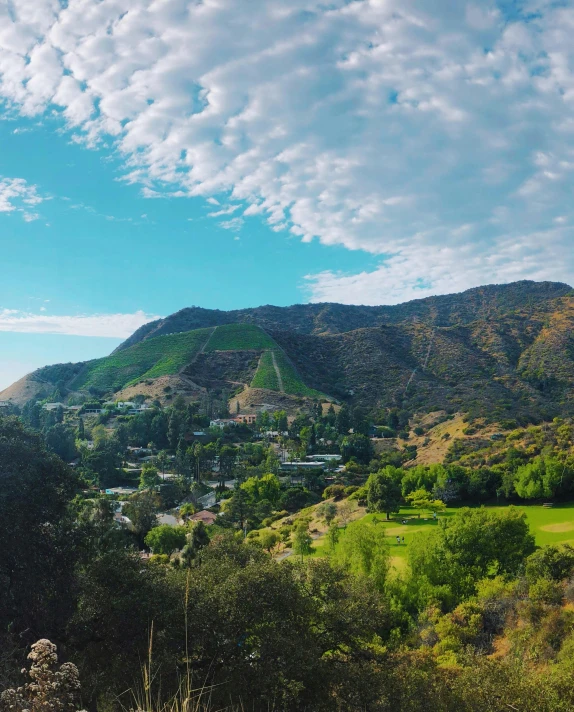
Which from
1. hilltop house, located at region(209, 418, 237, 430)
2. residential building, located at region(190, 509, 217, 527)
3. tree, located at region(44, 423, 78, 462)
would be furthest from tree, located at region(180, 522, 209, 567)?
hilltop house, located at region(209, 418, 237, 430)

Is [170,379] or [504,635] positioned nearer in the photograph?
[504,635]

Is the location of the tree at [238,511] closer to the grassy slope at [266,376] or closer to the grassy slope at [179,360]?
the grassy slope at [179,360]

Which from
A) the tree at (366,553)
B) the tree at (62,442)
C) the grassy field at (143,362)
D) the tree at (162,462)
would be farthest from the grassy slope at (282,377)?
the tree at (366,553)

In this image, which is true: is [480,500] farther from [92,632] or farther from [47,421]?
[47,421]

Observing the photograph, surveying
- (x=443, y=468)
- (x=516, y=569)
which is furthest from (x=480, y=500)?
(x=516, y=569)

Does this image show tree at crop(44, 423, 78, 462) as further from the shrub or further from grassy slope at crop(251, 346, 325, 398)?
the shrub

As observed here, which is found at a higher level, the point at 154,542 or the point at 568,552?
the point at 568,552
